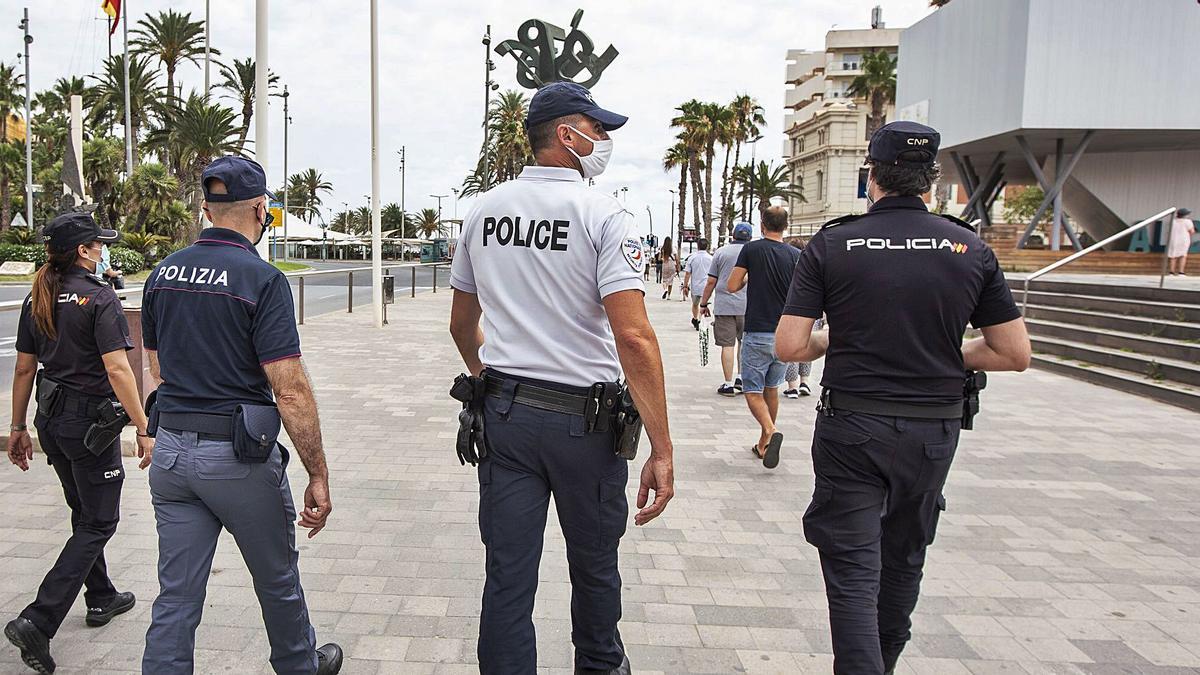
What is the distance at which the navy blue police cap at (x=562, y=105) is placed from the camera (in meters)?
2.73

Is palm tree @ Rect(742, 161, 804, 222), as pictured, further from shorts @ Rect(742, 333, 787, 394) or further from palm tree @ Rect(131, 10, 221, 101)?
shorts @ Rect(742, 333, 787, 394)

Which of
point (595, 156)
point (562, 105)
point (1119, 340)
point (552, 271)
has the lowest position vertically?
point (1119, 340)

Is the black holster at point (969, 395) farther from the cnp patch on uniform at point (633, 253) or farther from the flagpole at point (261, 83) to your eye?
the flagpole at point (261, 83)

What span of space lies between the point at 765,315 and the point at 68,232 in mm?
4751

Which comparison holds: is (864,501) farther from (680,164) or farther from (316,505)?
(680,164)

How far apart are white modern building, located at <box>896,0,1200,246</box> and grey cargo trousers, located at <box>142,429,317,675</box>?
88.2 feet

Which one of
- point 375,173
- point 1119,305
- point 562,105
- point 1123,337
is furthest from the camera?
point 375,173

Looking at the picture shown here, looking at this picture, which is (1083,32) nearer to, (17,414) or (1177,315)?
(1177,315)

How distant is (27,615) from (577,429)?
90.6 inches

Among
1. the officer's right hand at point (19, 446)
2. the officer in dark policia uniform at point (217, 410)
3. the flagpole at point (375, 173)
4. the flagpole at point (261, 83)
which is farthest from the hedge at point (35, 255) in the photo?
the officer in dark policia uniform at point (217, 410)

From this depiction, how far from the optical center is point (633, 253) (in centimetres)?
261

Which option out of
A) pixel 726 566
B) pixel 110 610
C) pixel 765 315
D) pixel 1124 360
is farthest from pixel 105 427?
pixel 1124 360

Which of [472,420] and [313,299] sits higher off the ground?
[472,420]

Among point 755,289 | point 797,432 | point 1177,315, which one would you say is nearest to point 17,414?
point 755,289
